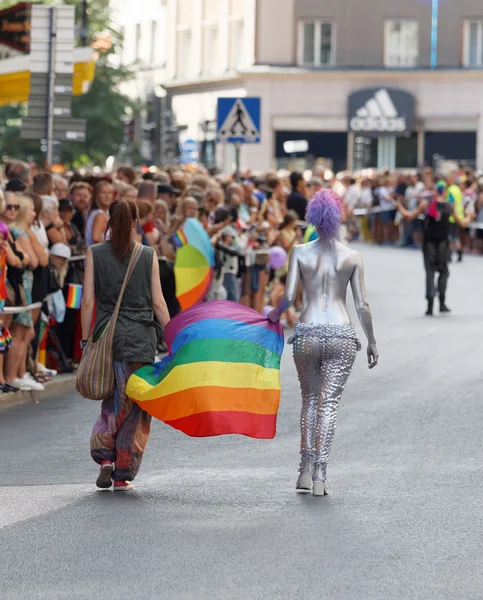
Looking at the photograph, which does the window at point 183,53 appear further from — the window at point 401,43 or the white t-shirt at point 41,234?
the white t-shirt at point 41,234

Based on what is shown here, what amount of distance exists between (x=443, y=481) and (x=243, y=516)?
5.62 feet

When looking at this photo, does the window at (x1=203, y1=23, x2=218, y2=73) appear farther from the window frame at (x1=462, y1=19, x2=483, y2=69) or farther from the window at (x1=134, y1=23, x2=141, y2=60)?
the window frame at (x1=462, y1=19, x2=483, y2=69)

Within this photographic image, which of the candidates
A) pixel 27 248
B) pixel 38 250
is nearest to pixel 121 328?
pixel 27 248

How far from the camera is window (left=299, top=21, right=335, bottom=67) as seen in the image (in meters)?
63.8

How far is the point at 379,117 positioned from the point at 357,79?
1709 millimetres

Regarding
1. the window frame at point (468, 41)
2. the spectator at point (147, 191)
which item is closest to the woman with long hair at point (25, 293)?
the spectator at point (147, 191)

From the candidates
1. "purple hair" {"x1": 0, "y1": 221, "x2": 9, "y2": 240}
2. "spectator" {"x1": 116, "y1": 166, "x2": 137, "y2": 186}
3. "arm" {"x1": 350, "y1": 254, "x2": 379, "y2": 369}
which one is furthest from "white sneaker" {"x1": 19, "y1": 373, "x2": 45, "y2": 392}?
"spectator" {"x1": 116, "y1": 166, "x2": 137, "y2": 186}

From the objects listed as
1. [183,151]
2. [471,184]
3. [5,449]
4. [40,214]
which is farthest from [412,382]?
[183,151]

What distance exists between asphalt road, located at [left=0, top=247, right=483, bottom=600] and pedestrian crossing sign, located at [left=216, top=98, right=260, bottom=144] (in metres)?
11.9

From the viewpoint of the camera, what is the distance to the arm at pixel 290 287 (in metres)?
10.2

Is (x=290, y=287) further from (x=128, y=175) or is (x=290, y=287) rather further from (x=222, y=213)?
(x=128, y=175)

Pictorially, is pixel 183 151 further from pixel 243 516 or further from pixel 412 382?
pixel 243 516

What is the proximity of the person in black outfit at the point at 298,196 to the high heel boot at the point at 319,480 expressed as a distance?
1455cm

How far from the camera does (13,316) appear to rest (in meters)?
15.1
